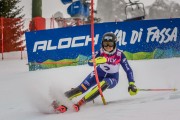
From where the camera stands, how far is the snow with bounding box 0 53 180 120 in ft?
14.3

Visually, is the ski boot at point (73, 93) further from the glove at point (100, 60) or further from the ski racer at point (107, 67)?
the glove at point (100, 60)

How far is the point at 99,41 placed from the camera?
37.1ft

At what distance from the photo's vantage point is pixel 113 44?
5.54m

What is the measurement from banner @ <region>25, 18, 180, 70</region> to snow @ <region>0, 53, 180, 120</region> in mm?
544

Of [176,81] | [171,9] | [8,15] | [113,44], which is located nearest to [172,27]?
[176,81]

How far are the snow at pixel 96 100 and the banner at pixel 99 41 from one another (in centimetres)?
54

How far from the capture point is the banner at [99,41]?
11109mm

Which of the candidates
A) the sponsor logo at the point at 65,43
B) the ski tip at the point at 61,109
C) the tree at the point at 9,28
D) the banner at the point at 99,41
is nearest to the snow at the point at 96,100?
the ski tip at the point at 61,109

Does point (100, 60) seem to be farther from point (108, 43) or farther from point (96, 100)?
point (96, 100)

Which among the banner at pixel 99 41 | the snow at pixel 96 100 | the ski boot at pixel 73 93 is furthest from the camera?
the banner at pixel 99 41

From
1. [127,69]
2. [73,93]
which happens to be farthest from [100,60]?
[73,93]

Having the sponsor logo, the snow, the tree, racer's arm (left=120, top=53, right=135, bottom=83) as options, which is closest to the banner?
the sponsor logo

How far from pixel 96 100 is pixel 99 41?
5.20m

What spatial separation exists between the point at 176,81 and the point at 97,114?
3815 mm
